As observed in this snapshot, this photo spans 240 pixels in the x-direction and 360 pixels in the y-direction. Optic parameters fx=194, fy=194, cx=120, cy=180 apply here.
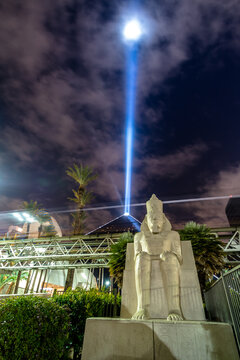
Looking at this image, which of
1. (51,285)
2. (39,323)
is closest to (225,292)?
(39,323)

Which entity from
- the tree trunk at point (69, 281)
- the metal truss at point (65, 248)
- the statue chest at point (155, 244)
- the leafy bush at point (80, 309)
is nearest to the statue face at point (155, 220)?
the statue chest at point (155, 244)

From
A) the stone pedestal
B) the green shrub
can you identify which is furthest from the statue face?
the green shrub

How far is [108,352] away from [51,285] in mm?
24788

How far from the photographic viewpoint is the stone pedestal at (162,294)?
3789 mm

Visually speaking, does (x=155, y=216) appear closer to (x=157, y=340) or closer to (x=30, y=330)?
(x=157, y=340)

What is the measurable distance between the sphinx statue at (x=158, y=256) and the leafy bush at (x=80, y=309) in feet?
4.75

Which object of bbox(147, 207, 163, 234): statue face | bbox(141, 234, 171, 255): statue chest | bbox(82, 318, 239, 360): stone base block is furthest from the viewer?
bbox(147, 207, 163, 234): statue face

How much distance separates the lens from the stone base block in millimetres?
2822

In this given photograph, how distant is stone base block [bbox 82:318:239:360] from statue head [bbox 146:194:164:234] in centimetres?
192

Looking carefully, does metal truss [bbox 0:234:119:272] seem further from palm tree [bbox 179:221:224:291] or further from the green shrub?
the green shrub

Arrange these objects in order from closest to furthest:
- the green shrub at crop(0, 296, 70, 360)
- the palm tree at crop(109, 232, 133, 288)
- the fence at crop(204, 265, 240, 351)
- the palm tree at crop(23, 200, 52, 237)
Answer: the green shrub at crop(0, 296, 70, 360)
the fence at crop(204, 265, 240, 351)
the palm tree at crop(109, 232, 133, 288)
the palm tree at crop(23, 200, 52, 237)

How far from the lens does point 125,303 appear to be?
412 centimetres

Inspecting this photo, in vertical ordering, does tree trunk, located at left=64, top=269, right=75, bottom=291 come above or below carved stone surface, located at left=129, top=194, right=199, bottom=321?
above

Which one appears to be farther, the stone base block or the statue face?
the statue face
